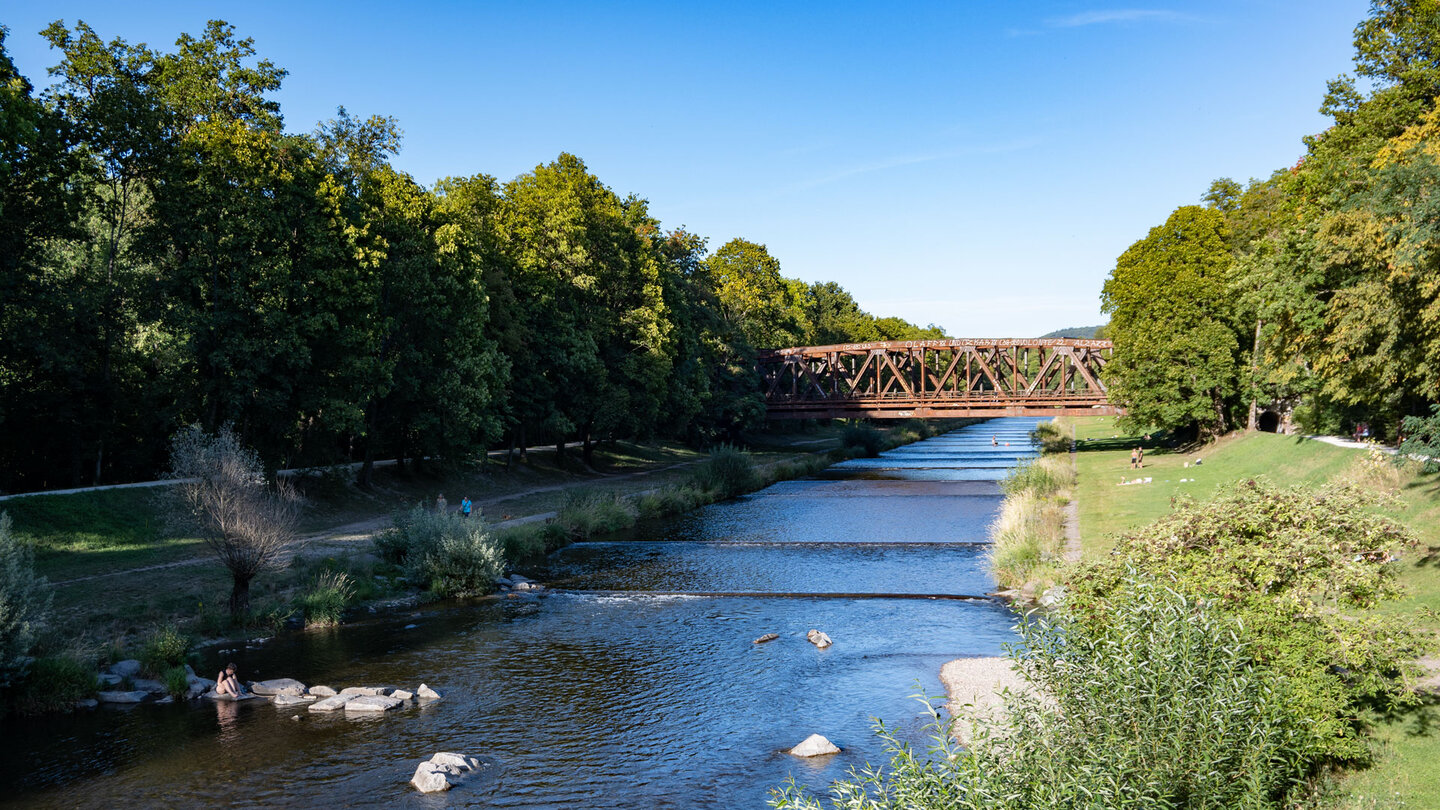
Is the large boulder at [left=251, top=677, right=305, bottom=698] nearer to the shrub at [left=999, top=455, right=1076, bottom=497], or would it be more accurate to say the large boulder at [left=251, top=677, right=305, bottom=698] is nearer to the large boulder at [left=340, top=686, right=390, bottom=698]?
the large boulder at [left=340, top=686, right=390, bottom=698]

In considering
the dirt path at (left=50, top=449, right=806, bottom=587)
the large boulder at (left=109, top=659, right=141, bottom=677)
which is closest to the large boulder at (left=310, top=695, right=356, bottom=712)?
the large boulder at (left=109, top=659, right=141, bottom=677)

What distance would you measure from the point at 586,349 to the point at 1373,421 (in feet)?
133

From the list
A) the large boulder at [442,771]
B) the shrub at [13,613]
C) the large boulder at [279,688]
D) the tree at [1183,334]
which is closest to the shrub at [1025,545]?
the large boulder at [442,771]

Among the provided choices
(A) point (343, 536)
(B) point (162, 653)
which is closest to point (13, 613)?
(B) point (162, 653)

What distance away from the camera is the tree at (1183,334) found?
2172 inches

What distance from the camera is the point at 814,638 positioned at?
948 inches

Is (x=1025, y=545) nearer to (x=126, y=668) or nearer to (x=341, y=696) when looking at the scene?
(x=341, y=696)

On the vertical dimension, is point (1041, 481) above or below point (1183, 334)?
below

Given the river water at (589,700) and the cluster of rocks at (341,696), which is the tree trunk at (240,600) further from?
the cluster of rocks at (341,696)

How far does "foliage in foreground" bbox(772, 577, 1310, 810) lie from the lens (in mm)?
9047

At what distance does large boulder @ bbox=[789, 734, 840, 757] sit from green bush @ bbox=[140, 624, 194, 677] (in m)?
14.9

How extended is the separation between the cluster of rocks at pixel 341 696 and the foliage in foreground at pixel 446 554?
967cm

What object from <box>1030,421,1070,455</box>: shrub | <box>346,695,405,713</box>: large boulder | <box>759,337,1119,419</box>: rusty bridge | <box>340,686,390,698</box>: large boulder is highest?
<box>759,337,1119,419</box>: rusty bridge

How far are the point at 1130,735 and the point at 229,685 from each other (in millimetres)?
18324
